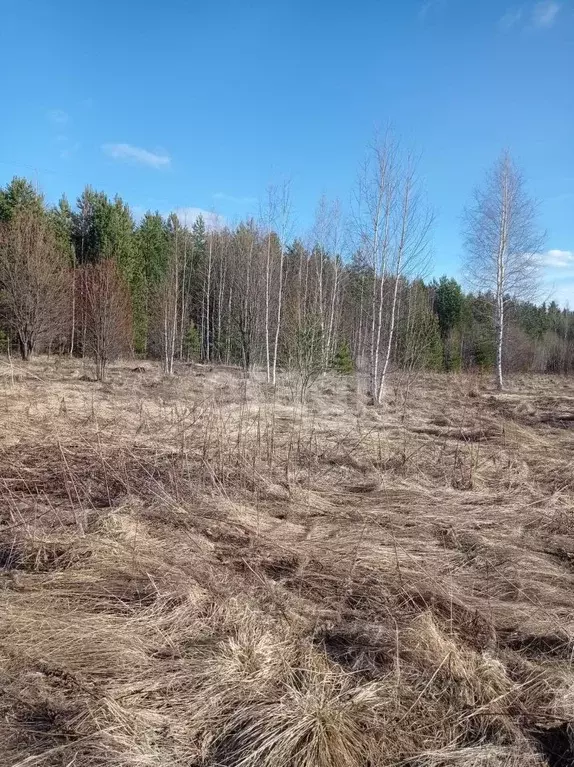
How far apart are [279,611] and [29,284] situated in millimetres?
19433

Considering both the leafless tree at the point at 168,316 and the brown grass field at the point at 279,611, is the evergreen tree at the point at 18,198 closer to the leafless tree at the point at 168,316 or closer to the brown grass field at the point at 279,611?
the leafless tree at the point at 168,316

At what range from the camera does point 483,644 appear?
273 cm

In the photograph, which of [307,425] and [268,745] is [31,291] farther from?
[268,745]

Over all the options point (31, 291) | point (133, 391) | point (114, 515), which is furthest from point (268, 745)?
point (31, 291)

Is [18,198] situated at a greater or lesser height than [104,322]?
greater

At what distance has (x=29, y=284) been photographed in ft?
62.8

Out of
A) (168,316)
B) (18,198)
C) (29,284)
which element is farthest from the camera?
(18,198)

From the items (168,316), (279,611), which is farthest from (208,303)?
(279,611)

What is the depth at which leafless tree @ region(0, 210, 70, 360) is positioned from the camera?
1903 cm

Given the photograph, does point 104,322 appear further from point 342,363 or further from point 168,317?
point 342,363

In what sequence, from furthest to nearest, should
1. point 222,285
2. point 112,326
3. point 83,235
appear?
point 83,235
point 222,285
point 112,326

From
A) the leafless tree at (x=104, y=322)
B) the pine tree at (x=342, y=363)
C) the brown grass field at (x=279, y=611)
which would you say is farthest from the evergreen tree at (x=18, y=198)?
the brown grass field at (x=279, y=611)

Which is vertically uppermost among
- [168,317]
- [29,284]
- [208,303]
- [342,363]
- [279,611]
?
[208,303]

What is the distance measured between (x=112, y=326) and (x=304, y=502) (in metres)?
12.8
